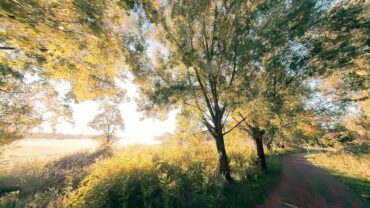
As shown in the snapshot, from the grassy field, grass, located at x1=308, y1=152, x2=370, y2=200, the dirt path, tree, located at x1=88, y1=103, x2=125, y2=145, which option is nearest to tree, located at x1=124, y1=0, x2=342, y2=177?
the grassy field

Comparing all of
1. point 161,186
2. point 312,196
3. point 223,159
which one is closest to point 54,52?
point 161,186

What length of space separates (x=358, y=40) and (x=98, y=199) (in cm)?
1288

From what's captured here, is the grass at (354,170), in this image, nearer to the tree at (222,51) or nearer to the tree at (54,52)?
the tree at (222,51)

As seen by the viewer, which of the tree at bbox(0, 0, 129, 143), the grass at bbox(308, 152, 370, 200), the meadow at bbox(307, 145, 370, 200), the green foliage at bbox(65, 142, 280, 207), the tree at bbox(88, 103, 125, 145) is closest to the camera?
the tree at bbox(0, 0, 129, 143)

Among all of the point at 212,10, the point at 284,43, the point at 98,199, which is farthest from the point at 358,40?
the point at 98,199

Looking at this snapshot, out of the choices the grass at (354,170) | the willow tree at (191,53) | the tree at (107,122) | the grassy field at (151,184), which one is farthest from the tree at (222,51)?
the tree at (107,122)

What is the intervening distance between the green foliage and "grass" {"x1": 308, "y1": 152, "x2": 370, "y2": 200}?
23.2 ft

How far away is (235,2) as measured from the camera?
9.12 meters

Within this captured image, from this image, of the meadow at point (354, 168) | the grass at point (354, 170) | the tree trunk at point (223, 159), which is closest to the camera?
the tree trunk at point (223, 159)

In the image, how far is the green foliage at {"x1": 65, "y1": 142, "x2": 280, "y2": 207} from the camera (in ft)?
24.2

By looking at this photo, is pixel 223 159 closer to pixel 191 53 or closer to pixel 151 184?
pixel 151 184

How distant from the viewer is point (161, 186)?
8.06 meters

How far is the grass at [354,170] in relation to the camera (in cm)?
1322

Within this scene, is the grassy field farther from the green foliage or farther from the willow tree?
the willow tree
